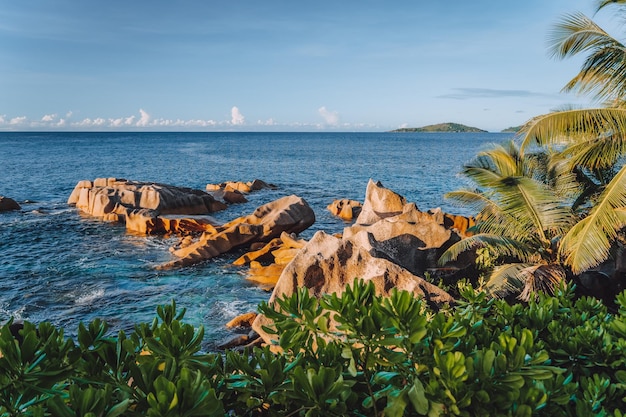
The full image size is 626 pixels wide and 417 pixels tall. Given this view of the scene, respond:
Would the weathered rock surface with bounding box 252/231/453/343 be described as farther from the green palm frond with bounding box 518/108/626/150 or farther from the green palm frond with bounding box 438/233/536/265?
the green palm frond with bounding box 518/108/626/150

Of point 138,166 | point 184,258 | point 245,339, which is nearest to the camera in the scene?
point 245,339

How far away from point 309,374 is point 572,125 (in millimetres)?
11353

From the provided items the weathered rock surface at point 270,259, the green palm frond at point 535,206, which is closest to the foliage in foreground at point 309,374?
the green palm frond at point 535,206

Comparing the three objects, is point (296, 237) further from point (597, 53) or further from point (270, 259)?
point (597, 53)

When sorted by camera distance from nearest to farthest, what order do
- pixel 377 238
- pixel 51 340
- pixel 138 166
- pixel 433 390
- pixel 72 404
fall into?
pixel 72 404 → pixel 433 390 → pixel 51 340 → pixel 377 238 → pixel 138 166

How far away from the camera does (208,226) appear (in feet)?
81.5

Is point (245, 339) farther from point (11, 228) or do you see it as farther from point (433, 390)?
point (11, 228)

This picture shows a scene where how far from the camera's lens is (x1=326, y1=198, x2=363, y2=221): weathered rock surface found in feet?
99.9

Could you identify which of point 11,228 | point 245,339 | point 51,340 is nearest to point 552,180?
point 245,339

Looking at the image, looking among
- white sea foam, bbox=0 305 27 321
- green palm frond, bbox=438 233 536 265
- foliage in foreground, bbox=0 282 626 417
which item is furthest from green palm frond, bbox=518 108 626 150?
white sea foam, bbox=0 305 27 321

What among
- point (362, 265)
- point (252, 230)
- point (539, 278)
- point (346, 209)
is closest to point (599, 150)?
point (539, 278)

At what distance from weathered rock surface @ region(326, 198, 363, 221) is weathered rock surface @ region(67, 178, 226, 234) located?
7.80 m

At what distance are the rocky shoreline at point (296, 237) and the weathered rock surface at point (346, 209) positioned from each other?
8 centimetres

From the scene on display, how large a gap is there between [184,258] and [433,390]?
18433 millimetres
